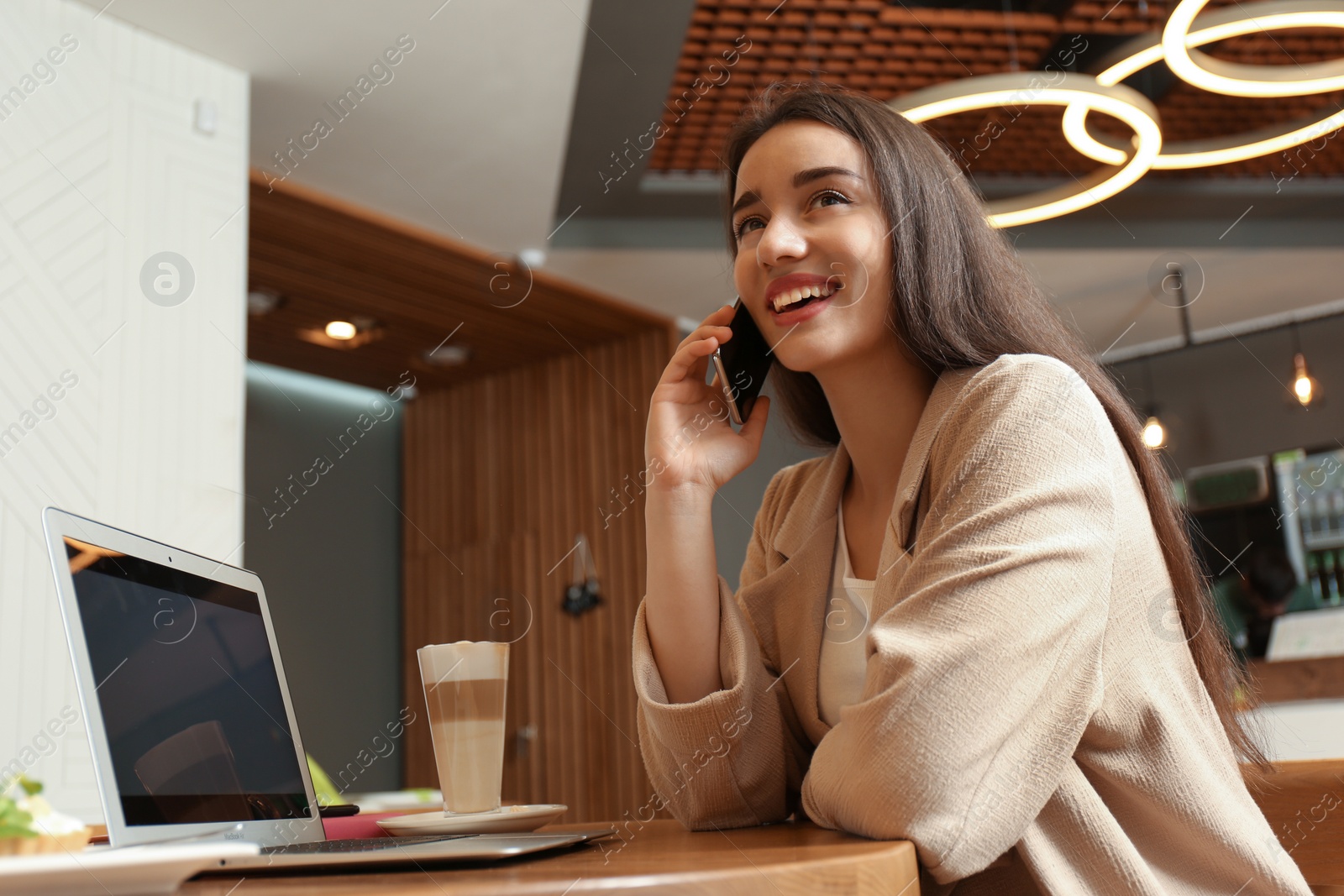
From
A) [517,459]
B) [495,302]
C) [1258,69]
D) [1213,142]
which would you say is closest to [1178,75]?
[1258,69]

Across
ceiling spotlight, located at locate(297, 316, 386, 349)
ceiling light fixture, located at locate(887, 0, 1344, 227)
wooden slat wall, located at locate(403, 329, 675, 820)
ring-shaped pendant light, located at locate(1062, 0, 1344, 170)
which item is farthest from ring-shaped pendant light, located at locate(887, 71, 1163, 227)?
ceiling spotlight, located at locate(297, 316, 386, 349)

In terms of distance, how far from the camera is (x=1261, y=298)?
6.31 meters

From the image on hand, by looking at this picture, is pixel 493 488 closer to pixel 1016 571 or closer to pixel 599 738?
pixel 599 738

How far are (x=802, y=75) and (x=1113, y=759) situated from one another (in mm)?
3636

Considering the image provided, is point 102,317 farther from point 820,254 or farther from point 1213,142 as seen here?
point 1213,142

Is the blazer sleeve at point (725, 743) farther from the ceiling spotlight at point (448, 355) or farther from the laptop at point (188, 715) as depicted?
the ceiling spotlight at point (448, 355)

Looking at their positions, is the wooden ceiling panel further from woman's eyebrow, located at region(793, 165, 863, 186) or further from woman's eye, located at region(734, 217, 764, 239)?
woman's eyebrow, located at region(793, 165, 863, 186)

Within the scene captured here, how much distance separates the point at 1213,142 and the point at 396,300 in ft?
12.0

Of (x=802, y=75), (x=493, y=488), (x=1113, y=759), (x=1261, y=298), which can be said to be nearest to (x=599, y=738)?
(x=493, y=488)

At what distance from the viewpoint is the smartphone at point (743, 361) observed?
146 cm

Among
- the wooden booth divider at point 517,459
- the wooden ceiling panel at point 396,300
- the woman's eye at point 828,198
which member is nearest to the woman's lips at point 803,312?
the woman's eye at point 828,198

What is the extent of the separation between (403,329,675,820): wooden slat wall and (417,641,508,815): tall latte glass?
4813 millimetres

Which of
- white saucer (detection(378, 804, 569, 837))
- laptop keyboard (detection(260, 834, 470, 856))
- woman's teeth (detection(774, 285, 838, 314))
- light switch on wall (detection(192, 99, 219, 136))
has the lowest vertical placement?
laptop keyboard (detection(260, 834, 470, 856))

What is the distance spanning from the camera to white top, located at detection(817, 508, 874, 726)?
117 cm
